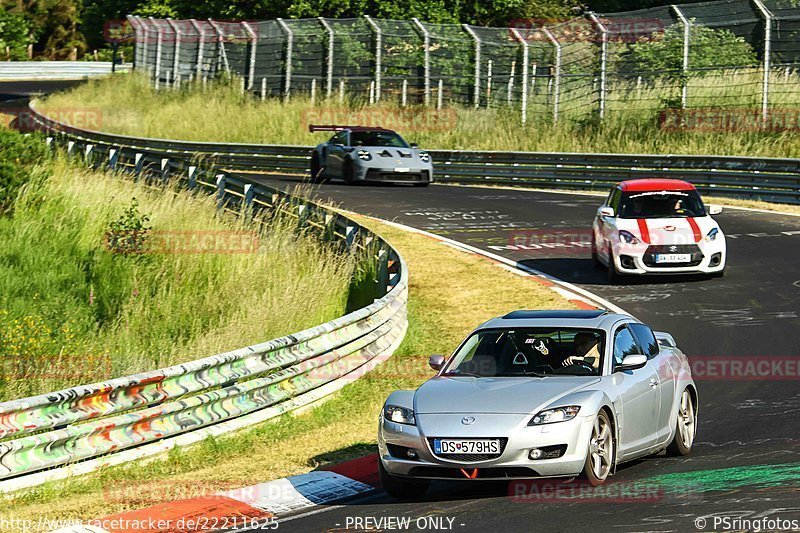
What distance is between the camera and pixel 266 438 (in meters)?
11.2

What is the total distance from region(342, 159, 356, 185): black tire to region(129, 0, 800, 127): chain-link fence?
22.2ft

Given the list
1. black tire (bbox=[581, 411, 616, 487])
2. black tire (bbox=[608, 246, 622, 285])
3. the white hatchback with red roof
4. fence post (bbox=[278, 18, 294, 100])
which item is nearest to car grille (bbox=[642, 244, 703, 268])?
the white hatchback with red roof

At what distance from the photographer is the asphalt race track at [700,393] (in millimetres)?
8062

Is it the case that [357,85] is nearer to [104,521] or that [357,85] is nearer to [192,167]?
[192,167]

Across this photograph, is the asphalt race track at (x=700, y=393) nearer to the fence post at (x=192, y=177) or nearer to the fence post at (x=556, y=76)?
the fence post at (x=192, y=177)

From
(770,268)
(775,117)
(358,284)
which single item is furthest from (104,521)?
(775,117)

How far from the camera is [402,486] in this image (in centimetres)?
898

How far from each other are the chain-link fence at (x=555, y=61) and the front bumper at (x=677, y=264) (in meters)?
12.2

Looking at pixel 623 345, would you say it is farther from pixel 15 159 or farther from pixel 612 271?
pixel 15 159

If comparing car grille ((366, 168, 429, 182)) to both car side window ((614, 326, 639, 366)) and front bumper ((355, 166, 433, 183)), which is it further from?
car side window ((614, 326, 639, 366))

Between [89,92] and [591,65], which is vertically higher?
[591,65]

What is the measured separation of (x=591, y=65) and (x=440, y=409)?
26.8 meters

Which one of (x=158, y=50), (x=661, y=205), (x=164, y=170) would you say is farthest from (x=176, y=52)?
(x=661, y=205)

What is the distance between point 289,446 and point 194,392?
1005 mm
